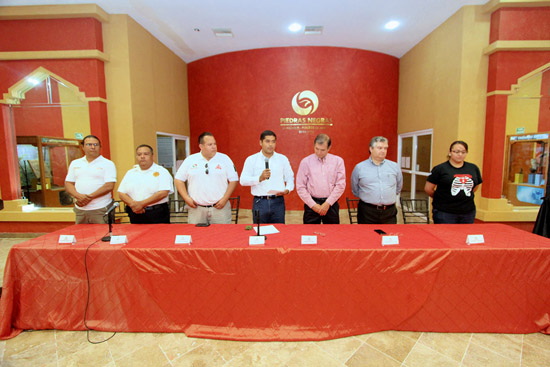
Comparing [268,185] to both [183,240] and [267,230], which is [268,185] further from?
[183,240]

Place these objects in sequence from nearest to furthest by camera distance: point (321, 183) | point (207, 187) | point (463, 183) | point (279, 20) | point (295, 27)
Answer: point (463, 183) → point (207, 187) → point (321, 183) → point (279, 20) → point (295, 27)

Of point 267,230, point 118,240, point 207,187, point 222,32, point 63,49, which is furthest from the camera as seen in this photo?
point 222,32

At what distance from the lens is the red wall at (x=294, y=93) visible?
206 inches

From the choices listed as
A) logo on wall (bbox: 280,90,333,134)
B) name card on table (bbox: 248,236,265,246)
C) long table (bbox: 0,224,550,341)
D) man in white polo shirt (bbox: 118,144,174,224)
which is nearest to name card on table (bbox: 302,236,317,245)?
long table (bbox: 0,224,550,341)

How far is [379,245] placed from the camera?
171 centimetres

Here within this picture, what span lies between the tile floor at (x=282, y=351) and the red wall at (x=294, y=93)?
386cm

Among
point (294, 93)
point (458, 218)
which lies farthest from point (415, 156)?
point (458, 218)

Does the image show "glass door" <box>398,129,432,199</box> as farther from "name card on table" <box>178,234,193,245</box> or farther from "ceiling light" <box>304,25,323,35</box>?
"name card on table" <box>178,234,193,245</box>

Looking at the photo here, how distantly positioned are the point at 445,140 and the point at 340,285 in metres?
3.59

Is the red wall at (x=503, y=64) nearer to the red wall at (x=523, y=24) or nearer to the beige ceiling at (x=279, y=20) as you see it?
the red wall at (x=523, y=24)

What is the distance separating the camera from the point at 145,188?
2.53 metres

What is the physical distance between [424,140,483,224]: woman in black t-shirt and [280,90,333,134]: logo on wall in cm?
305

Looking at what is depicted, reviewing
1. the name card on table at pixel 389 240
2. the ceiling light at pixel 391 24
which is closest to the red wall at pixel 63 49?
the name card on table at pixel 389 240

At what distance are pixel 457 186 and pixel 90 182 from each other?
358 centimetres
